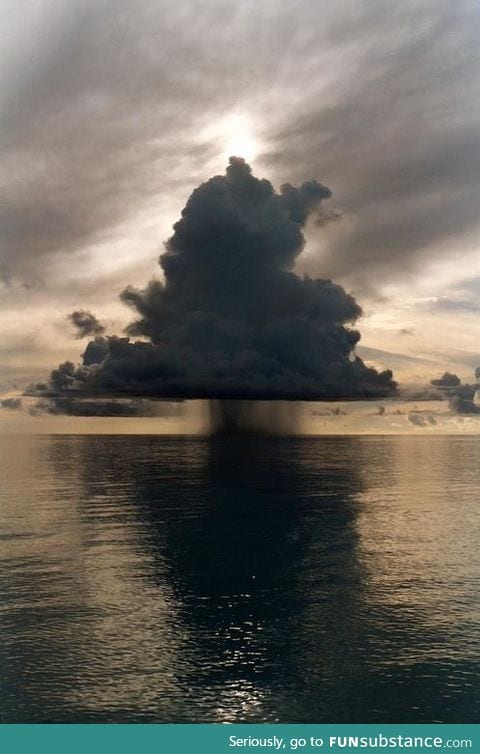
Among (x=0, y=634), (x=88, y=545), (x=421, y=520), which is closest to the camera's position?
(x=0, y=634)

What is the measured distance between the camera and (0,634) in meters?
49.0

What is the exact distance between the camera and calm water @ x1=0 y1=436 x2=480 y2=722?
128 ft

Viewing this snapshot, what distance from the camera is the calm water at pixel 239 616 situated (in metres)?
39.1

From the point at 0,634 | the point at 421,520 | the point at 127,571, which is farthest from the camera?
the point at 421,520

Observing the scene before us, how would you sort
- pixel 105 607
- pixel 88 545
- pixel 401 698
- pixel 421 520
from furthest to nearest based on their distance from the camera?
pixel 421 520, pixel 88 545, pixel 105 607, pixel 401 698

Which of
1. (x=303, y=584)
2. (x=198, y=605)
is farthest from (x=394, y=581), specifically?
(x=198, y=605)

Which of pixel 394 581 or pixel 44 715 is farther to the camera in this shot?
pixel 394 581

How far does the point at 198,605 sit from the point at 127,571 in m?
13.8

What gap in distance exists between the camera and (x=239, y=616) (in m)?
54.0

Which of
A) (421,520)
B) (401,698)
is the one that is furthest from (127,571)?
(421,520)
